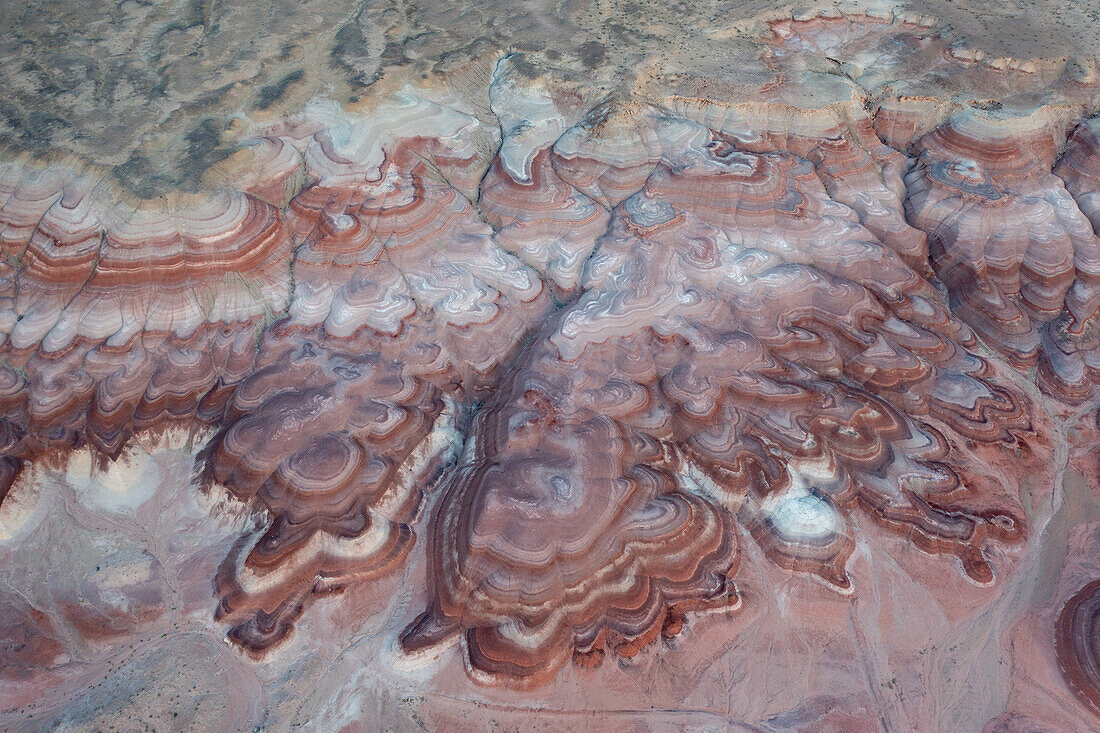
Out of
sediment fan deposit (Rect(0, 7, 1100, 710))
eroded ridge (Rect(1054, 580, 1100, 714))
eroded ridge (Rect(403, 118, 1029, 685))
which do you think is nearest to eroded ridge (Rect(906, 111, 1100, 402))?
sediment fan deposit (Rect(0, 7, 1100, 710))

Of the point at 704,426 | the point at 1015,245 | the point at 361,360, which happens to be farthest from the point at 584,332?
the point at 1015,245

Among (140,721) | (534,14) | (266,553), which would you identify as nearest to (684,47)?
(534,14)

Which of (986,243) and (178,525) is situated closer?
(178,525)

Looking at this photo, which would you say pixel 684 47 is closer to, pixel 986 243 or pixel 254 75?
pixel 986 243

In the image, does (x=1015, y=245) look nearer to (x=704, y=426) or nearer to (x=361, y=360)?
(x=704, y=426)

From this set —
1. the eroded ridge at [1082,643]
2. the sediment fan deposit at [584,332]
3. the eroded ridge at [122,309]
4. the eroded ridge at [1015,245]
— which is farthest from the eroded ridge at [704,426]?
the eroded ridge at [122,309]

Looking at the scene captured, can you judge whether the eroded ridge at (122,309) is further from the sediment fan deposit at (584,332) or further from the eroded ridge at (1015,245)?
the eroded ridge at (1015,245)

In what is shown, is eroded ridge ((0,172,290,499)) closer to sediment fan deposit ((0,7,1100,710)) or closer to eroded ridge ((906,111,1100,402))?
sediment fan deposit ((0,7,1100,710))
